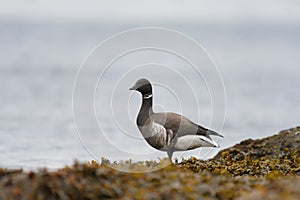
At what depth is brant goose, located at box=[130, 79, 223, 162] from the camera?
11719 millimetres

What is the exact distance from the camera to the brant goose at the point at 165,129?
11719mm

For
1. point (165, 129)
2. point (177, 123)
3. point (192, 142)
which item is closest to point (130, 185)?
point (165, 129)

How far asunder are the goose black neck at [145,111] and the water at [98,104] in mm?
284

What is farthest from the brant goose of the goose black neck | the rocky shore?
the rocky shore

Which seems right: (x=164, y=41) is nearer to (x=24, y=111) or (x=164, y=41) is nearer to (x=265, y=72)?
(x=24, y=111)

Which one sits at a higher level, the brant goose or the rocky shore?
the brant goose

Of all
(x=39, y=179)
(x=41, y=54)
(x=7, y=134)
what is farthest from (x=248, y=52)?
(x=39, y=179)

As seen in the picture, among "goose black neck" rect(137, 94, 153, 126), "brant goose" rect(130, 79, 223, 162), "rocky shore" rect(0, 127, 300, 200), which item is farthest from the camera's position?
"goose black neck" rect(137, 94, 153, 126)

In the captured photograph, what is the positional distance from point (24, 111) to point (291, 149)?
32.5 ft

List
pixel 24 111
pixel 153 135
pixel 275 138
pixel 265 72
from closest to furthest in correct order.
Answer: pixel 153 135 → pixel 275 138 → pixel 24 111 → pixel 265 72

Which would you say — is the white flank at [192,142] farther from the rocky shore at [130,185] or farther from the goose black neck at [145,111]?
the rocky shore at [130,185]

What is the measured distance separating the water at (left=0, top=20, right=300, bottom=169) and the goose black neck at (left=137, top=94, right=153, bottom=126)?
284mm

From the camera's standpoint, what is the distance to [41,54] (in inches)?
1315

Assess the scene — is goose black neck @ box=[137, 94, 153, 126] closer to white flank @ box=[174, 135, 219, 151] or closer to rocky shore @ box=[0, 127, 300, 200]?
white flank @ box=[174, 135, 219, 151]
